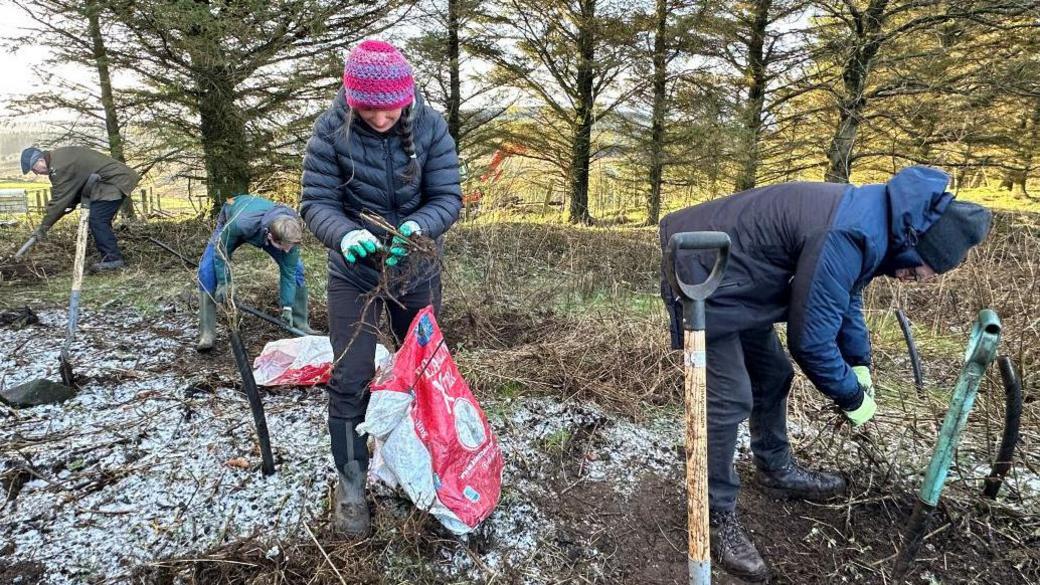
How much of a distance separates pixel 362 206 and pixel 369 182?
3.7 inches

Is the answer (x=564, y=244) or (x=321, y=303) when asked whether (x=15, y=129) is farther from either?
(x=564, y=244)

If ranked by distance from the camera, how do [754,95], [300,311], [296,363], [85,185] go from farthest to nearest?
[754,95] < [85,185] < [300,311] < [296,363]

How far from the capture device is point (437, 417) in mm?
1826

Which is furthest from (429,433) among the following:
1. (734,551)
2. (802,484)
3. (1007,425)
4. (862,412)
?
(1007,425)

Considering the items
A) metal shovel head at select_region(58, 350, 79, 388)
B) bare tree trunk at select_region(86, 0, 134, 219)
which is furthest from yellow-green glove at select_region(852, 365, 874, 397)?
bare tree trunk at select_region(86, 0, 134, 219)

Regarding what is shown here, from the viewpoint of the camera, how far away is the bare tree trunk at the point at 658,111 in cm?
905

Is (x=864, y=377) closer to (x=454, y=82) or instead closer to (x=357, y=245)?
(x=357, y=245)

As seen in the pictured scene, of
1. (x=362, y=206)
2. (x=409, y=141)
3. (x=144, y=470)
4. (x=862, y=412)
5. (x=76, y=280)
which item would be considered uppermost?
(x=409, y=141)

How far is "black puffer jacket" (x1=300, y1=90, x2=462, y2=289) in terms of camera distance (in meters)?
1.80

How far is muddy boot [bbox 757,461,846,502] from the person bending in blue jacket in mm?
380

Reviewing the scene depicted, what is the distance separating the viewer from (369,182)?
1.86 meters

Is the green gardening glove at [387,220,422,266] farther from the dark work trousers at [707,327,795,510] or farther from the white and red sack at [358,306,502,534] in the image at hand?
the dark work trousers at [707,327,795,510]

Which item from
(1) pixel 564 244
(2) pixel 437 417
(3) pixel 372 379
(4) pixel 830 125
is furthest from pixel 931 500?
(4) pixel 830 125

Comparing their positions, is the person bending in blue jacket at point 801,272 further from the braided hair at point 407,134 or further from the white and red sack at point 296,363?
the white and red sack at point 296,363
